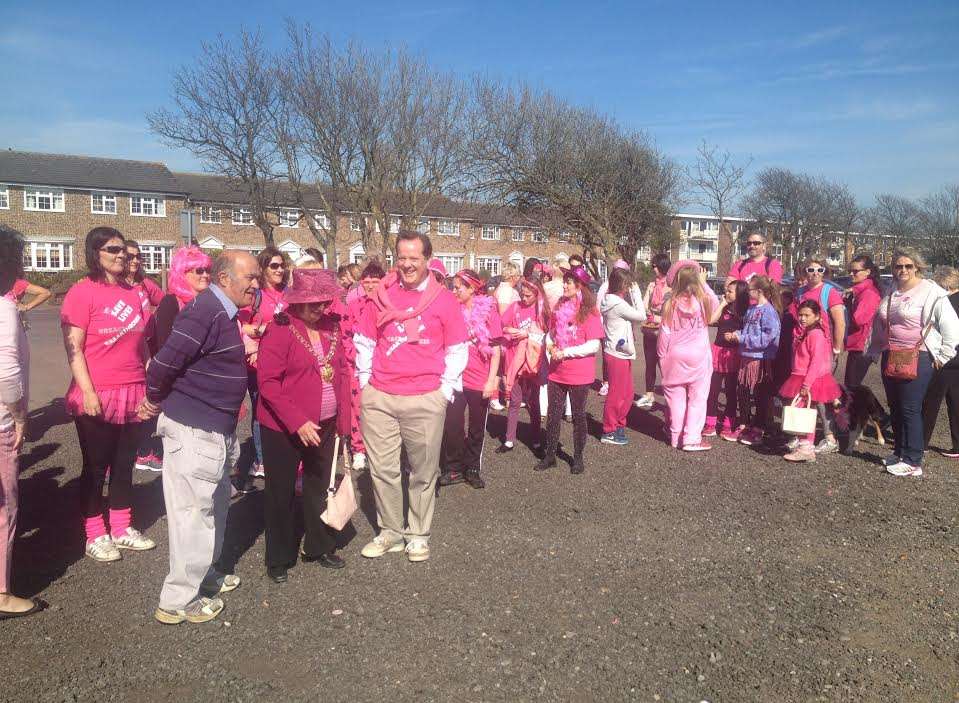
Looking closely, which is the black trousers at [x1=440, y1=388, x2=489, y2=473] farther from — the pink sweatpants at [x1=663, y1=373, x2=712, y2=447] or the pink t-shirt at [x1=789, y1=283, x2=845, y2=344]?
the pink t-shirt at [x1=789, y1=283, x2=845, y2=344]

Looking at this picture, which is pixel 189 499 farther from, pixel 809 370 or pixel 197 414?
pixel 809 370

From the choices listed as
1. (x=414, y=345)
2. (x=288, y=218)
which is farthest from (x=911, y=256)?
(x=288, y=218)

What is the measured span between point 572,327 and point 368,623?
3.59 meters

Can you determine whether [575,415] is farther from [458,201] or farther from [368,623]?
[458,201]

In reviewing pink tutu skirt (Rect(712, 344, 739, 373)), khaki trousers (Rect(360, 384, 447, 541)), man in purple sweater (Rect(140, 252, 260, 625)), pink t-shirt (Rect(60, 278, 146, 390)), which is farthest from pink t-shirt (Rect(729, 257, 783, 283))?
pink t-shirt (Rect(60, 278, 146, 390))

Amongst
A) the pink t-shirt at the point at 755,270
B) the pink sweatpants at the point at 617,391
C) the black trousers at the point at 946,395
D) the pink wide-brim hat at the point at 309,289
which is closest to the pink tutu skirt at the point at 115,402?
the pink wide-brim hat at the point at 309,289

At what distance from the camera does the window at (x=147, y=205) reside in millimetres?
47406

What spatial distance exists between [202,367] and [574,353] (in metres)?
3.68

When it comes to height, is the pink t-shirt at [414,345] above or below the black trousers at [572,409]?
above

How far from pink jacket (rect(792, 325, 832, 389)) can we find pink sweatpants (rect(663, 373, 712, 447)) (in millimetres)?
923

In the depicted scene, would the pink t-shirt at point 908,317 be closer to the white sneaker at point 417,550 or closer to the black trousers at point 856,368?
the black trousers at point 856,368

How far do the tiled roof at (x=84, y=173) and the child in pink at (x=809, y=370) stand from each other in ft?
159

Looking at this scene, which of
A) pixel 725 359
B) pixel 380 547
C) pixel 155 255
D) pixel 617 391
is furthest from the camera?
pixel 155 255

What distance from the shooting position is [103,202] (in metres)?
46.8
